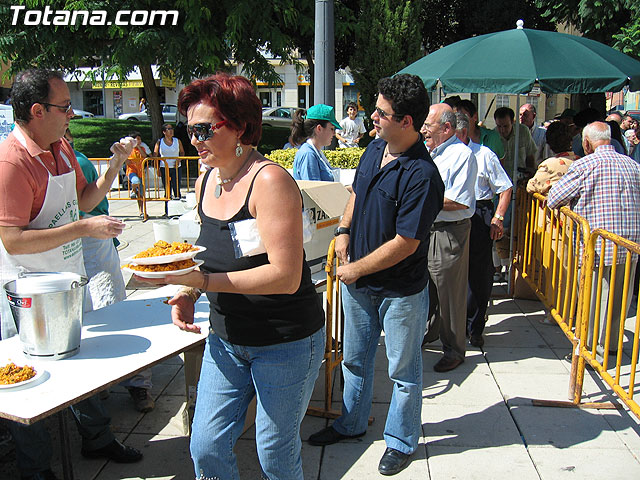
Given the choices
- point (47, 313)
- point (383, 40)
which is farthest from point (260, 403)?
point (383, 40)

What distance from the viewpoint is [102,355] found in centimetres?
302

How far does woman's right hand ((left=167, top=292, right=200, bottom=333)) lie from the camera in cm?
251

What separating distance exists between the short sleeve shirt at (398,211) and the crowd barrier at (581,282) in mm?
1228

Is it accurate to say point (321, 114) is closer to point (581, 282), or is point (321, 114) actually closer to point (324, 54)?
point (581, 282)

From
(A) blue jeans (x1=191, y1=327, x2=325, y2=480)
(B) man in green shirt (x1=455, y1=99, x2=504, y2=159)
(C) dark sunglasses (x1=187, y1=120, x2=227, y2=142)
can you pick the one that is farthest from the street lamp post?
(A) blue jeans (x1=191, y1=327, x2=325, y2=480)

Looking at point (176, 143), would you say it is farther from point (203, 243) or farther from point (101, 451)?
point (203, 243)

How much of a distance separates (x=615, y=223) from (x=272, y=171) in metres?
3.51

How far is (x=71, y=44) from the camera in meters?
17.3

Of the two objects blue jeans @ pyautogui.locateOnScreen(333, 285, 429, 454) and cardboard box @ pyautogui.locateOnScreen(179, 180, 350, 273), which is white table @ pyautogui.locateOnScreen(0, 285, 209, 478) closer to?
cardboard box @ pyautogui.locateOnScreen(179, 180, 350, 273)

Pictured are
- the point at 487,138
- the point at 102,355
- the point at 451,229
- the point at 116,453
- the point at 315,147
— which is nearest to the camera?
the point at 102,355

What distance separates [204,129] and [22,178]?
1.27 meters

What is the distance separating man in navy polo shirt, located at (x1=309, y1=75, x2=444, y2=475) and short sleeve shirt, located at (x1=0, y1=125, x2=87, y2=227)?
5.24ft

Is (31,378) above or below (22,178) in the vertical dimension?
below

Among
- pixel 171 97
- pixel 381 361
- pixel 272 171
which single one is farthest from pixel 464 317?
pixel 171 97
